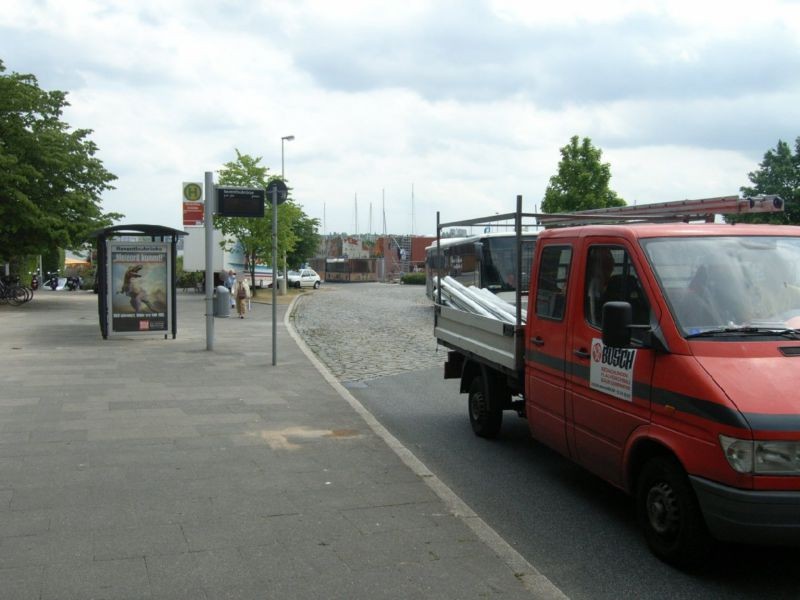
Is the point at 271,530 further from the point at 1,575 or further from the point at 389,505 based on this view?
the point at 1,575

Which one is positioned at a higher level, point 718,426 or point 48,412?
point 718,426

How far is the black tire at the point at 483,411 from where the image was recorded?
7.73 m

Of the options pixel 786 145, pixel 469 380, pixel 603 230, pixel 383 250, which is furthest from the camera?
pixel 383 250

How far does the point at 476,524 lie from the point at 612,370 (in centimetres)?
134

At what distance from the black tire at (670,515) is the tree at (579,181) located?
107ft

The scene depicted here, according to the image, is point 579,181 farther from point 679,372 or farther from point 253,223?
point 679,372

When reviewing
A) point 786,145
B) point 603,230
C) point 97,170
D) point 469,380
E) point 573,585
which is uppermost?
point 786,145

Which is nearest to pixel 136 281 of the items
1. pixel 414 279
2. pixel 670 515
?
pixel 670 515

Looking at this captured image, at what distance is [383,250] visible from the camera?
336ft

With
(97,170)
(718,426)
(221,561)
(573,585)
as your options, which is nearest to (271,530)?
(221,561)

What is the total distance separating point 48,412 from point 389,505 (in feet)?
16.1

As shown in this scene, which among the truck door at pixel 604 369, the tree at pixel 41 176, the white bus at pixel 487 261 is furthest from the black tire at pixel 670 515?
the tree at pixel 41 176

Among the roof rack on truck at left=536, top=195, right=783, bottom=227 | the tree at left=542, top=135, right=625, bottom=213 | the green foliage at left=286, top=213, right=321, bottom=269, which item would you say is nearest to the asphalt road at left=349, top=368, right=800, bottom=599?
the roof rack on truck at left=536, top=195, right=783, bottom=227

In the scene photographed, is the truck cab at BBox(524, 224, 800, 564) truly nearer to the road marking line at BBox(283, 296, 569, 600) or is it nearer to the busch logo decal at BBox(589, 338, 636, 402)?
the busch logo decal at BBox(589, 338, 636, 402)
